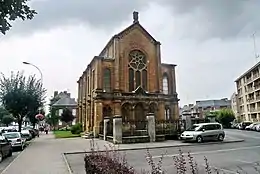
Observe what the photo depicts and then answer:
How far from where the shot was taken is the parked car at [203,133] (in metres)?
26.1

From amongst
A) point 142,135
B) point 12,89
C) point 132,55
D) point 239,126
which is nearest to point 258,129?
point 239,126

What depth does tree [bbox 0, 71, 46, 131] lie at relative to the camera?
32.8m

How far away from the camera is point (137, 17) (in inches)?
1711

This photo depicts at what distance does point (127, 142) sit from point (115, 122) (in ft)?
7.35

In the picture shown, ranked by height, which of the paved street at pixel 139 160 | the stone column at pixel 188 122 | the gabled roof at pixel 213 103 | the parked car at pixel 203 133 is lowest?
the paved street at pixel 139 160

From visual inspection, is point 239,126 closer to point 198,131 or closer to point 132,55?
point 132,55

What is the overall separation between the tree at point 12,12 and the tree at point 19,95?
29304 mm

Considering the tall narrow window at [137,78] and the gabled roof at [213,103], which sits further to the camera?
the gabled roof at [213,103]

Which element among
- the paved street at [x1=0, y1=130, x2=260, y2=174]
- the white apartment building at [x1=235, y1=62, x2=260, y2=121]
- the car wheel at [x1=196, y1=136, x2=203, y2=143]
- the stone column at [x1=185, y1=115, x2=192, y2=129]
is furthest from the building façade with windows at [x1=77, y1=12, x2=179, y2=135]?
the white apartment building at [x1=235, y1=62, x2=260, y2=121]

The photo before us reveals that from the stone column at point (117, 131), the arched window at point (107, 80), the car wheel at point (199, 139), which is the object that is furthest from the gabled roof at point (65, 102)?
the car wheel at point (199, 139)

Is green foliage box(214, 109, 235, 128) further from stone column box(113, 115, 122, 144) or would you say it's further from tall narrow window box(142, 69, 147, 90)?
stone column box(113, 115, 122, 144)

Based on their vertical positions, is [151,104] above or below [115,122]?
above

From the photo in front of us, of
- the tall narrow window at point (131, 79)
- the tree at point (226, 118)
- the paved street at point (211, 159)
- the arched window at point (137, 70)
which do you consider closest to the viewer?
the paved street at point (211, 159)

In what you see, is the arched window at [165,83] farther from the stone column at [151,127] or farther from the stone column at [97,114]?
the stone column at [151,127]
